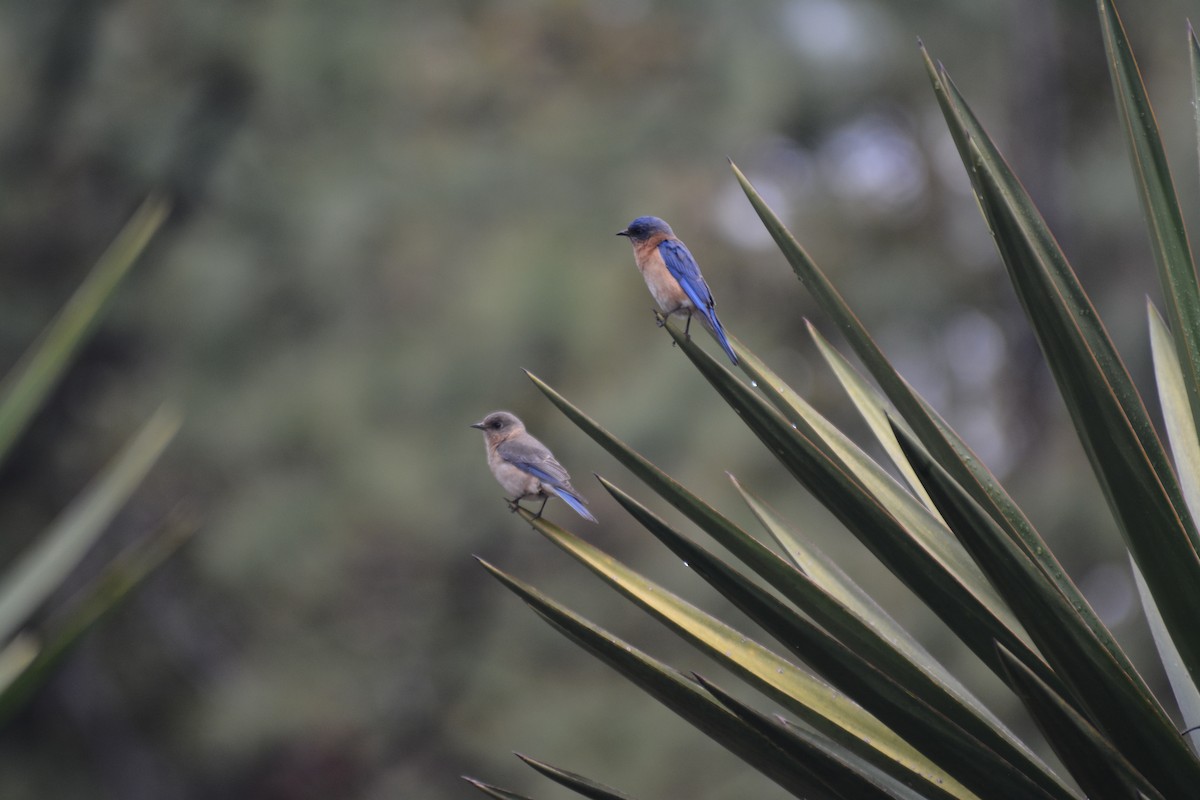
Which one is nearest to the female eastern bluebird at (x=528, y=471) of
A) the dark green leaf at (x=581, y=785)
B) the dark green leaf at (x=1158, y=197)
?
the dark green leaf at (x=581, y=785)

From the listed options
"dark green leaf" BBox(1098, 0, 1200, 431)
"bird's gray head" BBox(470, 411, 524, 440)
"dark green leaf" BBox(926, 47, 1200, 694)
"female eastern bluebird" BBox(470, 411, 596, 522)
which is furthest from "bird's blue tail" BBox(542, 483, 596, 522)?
"dark green leaf" BBox(926, 47, 1200, 694)

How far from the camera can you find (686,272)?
11.0ft

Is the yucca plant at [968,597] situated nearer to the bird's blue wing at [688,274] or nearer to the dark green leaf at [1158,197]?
the dark green leaf at [1158,197]

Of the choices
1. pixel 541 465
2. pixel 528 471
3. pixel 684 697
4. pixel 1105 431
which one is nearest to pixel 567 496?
pixel 541 465

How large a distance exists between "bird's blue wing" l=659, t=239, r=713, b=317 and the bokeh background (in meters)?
4.44

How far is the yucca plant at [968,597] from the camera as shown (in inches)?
57.9

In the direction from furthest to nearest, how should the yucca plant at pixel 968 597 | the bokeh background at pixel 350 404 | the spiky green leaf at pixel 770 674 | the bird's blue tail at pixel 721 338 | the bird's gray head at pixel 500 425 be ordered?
the bokeh background at pixel 350 404
the bird's gray head at pixel 500 425
the bird's blue tail at pixel 721 338
the spiky green leaf at pixel 770 674
the yucca plant at pixel 968 597

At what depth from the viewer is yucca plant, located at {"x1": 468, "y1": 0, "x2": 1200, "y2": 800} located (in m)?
1.47

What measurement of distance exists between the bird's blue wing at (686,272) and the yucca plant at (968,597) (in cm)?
125

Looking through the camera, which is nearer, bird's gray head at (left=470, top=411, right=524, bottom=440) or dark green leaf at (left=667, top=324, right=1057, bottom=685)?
dark green leaf at (left=667, top=324, right=1057, bottom=685)

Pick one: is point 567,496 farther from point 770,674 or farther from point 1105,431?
point 1105,431

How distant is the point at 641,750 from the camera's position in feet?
25.5

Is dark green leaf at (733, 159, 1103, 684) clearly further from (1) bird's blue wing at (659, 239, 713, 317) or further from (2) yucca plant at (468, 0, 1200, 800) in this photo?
(1) bird's blue wing at (659, 239, 713, 317)

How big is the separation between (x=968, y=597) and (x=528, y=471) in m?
2.14
